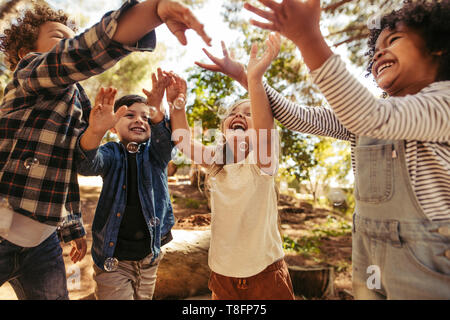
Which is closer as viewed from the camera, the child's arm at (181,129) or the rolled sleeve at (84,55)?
the rolled sleeve at (84,55)

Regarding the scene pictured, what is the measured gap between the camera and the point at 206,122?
566cm

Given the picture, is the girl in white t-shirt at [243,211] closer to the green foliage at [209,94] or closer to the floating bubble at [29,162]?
the floating bubble at [29,162]

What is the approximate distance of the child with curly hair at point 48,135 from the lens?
44.8 inches

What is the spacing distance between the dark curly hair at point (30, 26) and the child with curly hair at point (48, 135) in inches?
3.6

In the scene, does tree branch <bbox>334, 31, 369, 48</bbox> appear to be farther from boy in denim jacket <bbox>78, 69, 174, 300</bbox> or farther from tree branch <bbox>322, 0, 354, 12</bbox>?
boy in denim jacket <bbox>78, 69, 174, 300</bbox>

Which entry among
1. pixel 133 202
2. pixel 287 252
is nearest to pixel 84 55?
pixel 133 202

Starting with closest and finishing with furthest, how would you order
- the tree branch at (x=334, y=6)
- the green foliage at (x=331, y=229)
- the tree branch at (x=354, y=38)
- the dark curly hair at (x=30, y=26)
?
1. the dark curly hair at (x=30, y=26)
2. the tree branch at (x=334, y=6)
3. the tree branch at (x=354, y=38)
4. the green foliage at (x=331, y=229)

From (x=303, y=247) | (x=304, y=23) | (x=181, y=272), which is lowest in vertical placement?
(x=303, y=247)

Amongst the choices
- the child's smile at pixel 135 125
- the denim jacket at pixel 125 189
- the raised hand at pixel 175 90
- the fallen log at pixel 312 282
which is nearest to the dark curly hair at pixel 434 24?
the raised hand at pixel 175 90

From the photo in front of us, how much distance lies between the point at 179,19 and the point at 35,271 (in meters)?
1.35

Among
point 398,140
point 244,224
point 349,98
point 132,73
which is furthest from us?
point 132,73

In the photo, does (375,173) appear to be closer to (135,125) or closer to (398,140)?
(398,140)

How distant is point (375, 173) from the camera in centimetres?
107
